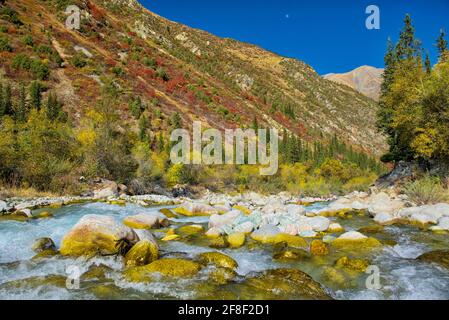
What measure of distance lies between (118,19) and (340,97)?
Result: 290 ft

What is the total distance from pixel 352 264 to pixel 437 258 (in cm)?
210

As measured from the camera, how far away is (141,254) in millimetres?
6711

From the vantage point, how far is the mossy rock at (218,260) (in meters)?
6.75

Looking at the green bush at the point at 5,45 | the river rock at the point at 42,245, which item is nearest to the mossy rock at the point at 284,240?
the river rock at the point at 42,245

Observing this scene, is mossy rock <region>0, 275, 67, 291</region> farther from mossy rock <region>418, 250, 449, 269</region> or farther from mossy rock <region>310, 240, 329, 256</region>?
mossy rock <region>418, 250, 449, 269</region>

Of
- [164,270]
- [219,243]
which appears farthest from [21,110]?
[164,270]

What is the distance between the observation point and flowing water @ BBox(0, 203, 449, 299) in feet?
17.3

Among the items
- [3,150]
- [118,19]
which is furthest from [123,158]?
[118,19]

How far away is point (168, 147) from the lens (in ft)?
138

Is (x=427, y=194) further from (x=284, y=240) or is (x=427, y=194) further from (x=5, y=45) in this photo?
(x=5, y=45)

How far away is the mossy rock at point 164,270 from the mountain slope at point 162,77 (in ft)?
134

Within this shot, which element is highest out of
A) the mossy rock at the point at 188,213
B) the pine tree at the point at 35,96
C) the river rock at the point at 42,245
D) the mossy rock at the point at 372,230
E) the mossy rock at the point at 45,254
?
the pine tree at the point at 35,96

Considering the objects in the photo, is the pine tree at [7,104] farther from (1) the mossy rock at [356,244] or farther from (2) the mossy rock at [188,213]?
(1) the mossy rock at [356,244]

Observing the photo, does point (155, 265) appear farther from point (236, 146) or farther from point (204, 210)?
point (236, 146)
